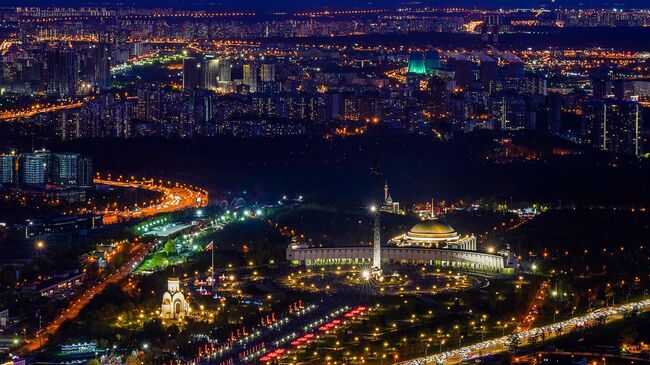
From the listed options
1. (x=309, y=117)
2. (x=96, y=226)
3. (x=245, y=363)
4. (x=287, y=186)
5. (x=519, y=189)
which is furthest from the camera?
(x=309, y=117)

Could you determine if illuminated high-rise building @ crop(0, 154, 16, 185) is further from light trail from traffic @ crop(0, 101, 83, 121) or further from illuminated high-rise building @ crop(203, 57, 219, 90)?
illuminated high-rise building @ crop(203, 57, 219, 90)

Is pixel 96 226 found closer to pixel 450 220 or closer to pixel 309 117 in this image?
pixel 450 220

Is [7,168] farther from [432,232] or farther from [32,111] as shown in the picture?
[432,232]

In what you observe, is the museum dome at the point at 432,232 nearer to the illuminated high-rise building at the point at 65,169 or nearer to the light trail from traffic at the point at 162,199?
the light trail from traffic at the point at 162,199

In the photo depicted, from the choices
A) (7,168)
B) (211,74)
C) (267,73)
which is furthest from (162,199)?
(267,73)

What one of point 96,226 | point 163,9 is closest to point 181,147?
point 96,226

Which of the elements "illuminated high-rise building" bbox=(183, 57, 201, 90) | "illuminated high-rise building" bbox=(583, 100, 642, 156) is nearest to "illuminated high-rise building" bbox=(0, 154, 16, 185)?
"illuminated high-rise building" bbox=(583, 100, 642, 156)

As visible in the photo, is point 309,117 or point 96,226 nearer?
point 96,226
